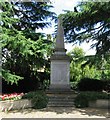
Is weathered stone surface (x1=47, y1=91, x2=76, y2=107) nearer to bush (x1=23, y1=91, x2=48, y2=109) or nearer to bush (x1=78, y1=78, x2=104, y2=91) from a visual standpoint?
bush (x1=23, y1=91, x2=48, y2=109)

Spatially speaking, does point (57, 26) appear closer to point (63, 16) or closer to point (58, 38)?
point (58, 38)

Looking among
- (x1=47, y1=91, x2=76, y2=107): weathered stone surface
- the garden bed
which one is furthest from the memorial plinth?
the garden bed

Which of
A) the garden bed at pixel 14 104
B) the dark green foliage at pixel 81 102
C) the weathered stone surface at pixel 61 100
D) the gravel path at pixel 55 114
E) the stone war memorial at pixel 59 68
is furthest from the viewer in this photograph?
the stone war memorial at pixel 59 68

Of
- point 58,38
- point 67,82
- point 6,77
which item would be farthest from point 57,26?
point 6,77

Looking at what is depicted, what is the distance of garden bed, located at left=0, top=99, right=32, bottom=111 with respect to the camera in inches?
500

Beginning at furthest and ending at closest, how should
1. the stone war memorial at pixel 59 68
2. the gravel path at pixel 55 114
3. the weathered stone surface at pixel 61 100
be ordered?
1. the stone war memorial at pixel 59 68
2. the weathered stone surface at pixel 61 100
3. the gravel path at pixel 55 114

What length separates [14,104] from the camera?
13406 mm

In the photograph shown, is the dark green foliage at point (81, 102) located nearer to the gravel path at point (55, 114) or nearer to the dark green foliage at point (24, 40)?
the gravel path at point (55, 114)

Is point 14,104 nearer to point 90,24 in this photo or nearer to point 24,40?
point 24,40

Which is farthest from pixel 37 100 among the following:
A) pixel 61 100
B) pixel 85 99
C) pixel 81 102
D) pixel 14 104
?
pixel 85 99

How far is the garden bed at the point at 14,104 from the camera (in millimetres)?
12700

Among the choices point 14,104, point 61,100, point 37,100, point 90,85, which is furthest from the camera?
point 90,85

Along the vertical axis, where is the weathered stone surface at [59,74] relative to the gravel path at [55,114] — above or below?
above

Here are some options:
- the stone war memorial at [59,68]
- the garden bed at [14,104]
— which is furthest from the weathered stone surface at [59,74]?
the garden bed at [14,104]
